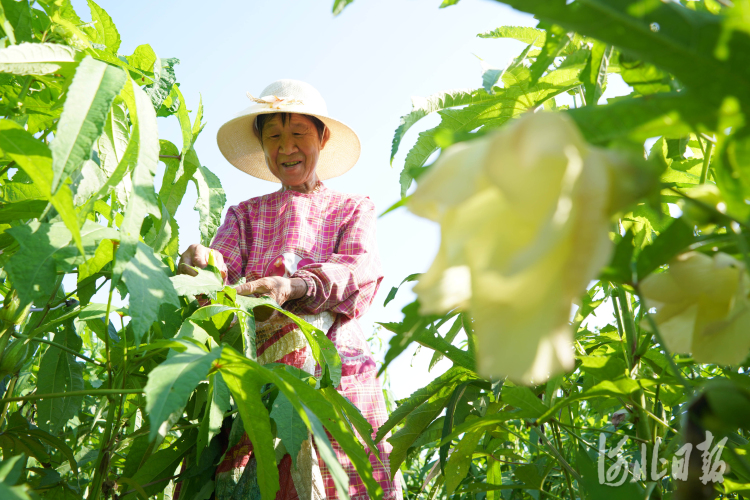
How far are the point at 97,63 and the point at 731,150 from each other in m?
0.52

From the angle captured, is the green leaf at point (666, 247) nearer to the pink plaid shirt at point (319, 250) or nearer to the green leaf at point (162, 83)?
the green leaf at point (162, 83)

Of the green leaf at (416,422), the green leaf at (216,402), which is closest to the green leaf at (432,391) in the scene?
the green leaf at (416,422)

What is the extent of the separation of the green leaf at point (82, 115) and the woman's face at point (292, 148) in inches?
38.9

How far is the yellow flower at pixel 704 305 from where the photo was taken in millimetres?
271

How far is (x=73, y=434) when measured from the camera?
4.17 ft

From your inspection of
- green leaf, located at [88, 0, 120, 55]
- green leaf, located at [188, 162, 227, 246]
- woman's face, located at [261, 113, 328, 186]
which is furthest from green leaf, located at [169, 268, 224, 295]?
woman's face, located at [261, 113, 328, 186]

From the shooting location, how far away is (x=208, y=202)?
2.90 feet

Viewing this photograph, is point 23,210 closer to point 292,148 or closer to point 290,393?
point 290,393

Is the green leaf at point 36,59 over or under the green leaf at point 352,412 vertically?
over

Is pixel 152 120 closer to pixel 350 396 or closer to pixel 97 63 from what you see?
pixel 97 63

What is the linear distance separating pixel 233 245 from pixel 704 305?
1285 mm

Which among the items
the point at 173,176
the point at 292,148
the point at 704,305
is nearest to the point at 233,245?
the point at 292,148

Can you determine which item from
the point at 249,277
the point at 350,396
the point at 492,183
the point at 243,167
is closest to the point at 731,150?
the point at 492,183

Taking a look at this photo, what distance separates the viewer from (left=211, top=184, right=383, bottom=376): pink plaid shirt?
129 cm
